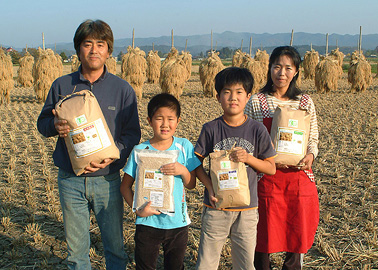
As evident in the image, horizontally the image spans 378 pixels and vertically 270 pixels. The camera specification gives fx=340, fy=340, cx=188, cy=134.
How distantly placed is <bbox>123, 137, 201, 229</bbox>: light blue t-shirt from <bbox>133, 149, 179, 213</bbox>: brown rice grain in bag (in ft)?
0.26

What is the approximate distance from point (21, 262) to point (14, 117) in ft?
35.2

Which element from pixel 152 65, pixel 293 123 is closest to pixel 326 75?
pixel 152 65

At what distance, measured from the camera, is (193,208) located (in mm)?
5090

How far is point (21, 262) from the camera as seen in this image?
3.63m

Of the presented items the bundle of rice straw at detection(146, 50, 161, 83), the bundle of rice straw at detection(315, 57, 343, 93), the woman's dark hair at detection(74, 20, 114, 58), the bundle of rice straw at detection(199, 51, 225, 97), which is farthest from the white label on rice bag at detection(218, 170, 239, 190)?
the bundle of rice straw at detection(146, 50, 161, 83)

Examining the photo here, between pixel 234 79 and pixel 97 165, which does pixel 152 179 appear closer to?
pixel 97 165

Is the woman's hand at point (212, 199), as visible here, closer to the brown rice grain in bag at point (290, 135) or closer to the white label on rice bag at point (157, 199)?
the white label on rice bag at point (157, 199)

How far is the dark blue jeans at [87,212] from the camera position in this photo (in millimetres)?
2637

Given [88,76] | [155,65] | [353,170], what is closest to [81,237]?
[88,76]

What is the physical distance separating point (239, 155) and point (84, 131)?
1.09 m

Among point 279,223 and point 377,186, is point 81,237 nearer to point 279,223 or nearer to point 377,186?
point 279,223

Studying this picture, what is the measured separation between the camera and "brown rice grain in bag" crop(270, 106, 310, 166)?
268 centimetres

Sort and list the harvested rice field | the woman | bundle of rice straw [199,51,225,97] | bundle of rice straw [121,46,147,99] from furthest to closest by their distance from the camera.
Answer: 1. bundle of rice straw [199,51,225,97]
2. bundle of rice straw [121,46,147,99]
3. the harvested rice field
4. the woman

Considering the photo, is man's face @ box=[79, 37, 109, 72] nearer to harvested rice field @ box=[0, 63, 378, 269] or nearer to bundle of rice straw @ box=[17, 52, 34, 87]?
harvested rice field @ box=[0, 63, 378, 269]
